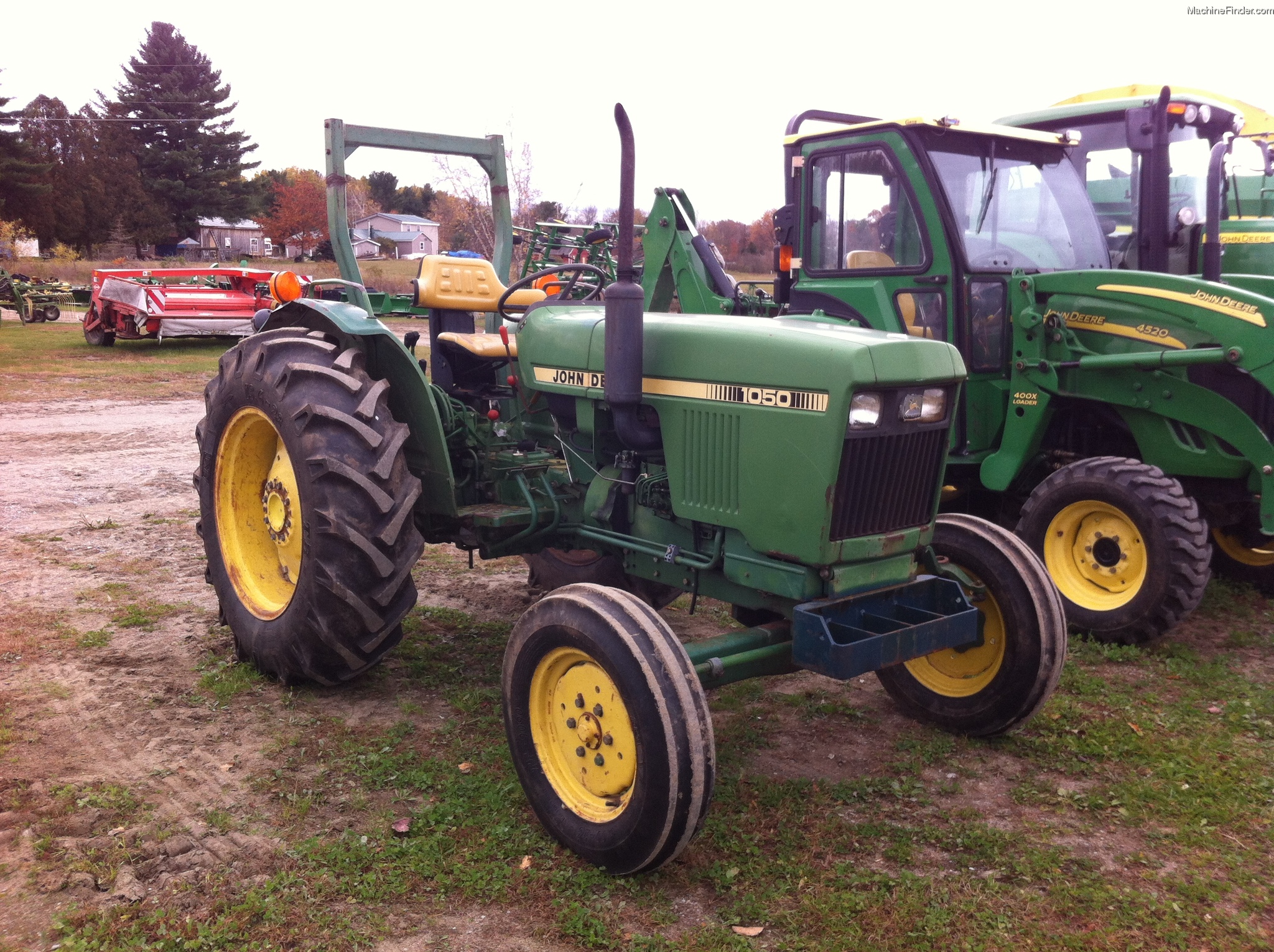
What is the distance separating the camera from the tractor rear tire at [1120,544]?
491cm

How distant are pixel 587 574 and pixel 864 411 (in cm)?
228

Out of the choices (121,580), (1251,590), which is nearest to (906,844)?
(1251,590)

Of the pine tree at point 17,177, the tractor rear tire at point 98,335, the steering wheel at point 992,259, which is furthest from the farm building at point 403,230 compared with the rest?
the steering wheel at point 992,259

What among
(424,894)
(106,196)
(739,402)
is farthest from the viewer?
(106,196)

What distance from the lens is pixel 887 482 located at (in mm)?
3283

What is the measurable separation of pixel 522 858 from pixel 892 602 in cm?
145

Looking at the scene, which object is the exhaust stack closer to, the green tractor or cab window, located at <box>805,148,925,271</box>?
the green tractor

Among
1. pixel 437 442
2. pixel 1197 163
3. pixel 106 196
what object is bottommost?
pixel 437 442

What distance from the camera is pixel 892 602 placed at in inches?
137

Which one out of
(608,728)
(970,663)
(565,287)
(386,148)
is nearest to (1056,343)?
(970,663)

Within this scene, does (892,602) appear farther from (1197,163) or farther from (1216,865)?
(1197,163)

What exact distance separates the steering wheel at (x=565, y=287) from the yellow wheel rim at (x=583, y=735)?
1.51m

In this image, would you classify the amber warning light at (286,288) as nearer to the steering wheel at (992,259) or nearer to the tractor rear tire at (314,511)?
the tractor rear tire at (314,511)

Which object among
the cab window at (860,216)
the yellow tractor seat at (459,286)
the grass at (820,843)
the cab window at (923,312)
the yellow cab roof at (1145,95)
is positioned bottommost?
the grass at (820,843)
